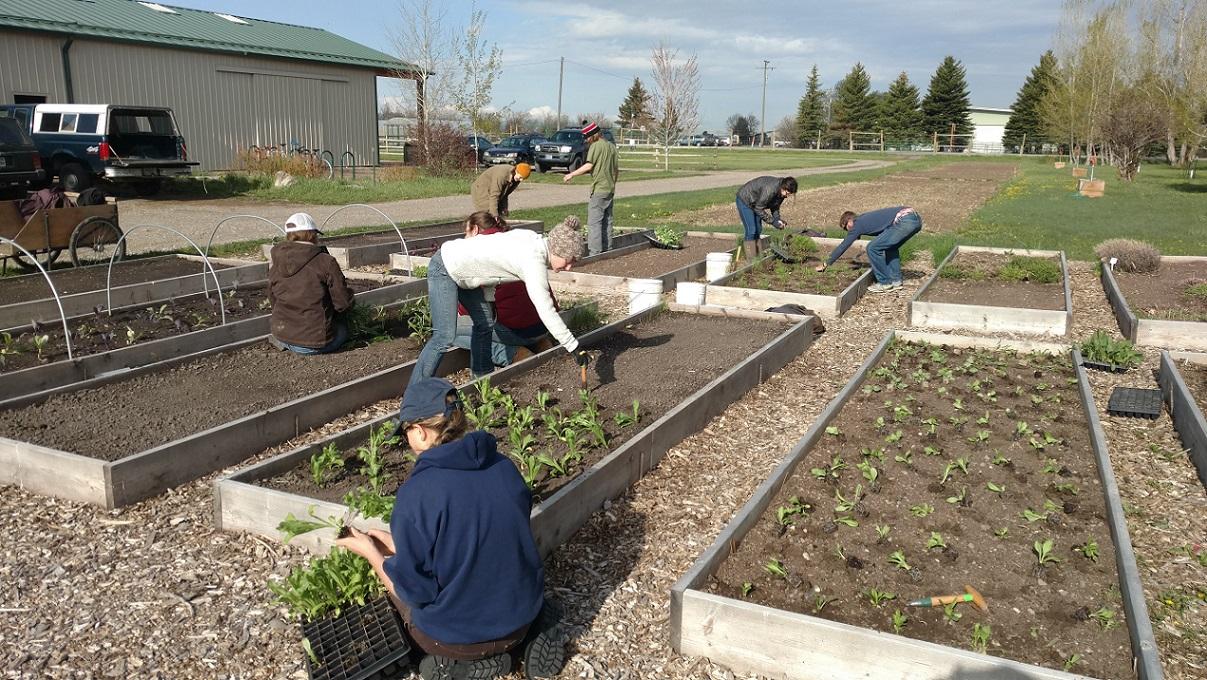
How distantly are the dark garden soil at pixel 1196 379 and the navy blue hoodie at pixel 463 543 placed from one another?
213 inches

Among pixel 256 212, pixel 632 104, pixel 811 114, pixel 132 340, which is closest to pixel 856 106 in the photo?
pixel 811 114

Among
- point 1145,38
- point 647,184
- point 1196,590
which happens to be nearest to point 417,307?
point 1196,590

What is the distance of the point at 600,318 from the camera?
905cm

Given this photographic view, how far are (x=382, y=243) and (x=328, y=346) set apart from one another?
6.05m

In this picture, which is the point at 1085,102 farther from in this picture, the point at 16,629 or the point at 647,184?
the point at 16,629

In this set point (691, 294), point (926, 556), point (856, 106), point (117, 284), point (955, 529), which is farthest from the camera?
point (856, 106)

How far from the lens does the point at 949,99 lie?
76.6m

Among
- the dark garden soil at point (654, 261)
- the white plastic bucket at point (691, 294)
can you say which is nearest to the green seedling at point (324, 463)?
the white plastic bucket at point (691, 294)

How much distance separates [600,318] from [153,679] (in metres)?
6.04

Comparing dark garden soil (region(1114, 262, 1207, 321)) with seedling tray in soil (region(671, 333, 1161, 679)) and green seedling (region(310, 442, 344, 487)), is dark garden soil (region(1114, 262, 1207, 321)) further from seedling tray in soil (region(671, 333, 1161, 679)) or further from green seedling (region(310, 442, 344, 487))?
green seedling (region(310, 442, 344, 487))

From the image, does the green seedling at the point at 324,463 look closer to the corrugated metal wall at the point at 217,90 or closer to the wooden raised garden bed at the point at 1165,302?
the wooden raised garden bed at the point at 1165,302

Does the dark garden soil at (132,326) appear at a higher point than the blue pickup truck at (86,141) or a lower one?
lower

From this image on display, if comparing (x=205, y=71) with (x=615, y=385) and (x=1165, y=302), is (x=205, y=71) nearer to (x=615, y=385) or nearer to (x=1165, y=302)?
(x=615, y=385)

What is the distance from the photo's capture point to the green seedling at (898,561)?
4.14m
